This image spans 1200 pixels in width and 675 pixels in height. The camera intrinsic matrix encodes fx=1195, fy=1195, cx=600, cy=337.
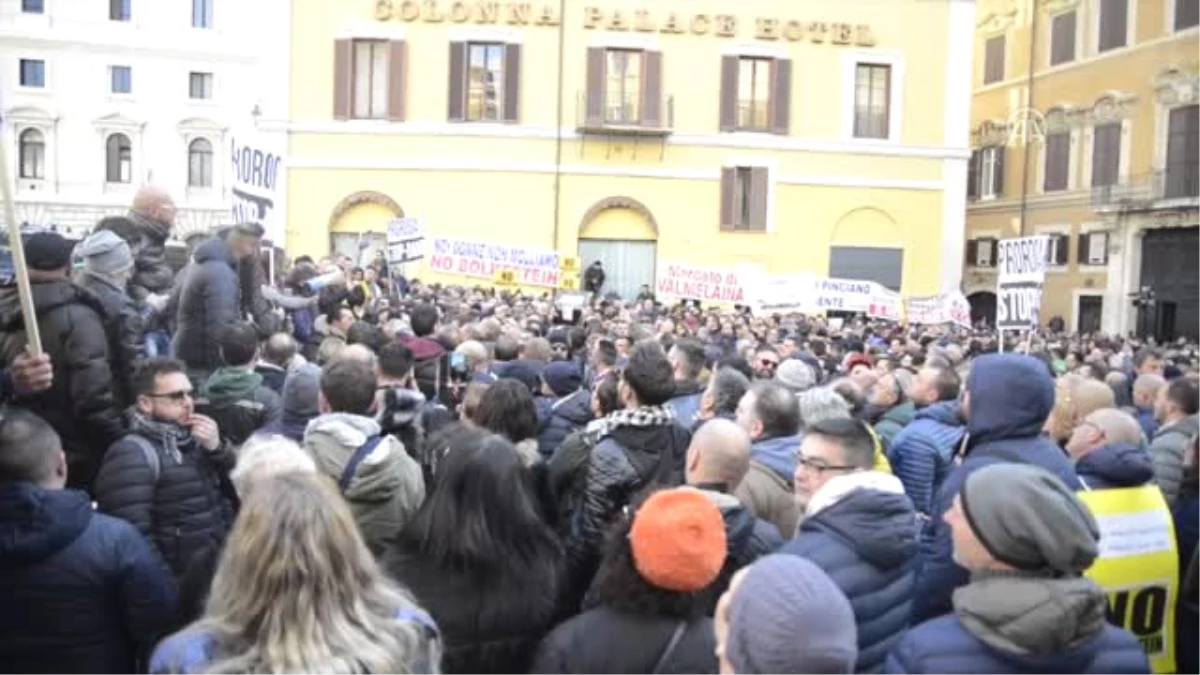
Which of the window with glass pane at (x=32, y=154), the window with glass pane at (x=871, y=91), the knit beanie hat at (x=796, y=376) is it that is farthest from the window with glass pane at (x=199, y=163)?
the knit beanie hat at (x=796, y=376)

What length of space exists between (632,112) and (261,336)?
2537cm

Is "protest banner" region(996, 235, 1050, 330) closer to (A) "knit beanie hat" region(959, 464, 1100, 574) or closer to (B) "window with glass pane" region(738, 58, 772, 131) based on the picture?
(A) "knit beanie hat" region(959, 464, 1100, 574)

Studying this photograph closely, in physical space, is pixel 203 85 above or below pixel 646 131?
above

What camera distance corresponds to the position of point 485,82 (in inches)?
1262

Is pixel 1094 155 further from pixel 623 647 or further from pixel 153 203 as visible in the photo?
pixel 623 647

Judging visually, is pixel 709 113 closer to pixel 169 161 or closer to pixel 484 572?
pixel 484 572

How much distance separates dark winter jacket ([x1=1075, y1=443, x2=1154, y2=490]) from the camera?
471 centimetres

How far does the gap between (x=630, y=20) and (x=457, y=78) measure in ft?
16.3

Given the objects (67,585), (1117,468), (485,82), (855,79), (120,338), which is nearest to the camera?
(67,585)

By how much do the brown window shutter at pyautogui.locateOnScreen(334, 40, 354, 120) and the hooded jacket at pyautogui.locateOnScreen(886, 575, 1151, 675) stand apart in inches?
1194

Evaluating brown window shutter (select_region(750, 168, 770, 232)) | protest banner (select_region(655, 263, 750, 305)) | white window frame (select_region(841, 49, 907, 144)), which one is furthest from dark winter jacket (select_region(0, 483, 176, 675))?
white window frame (select_region(841, 49, 907, 144))

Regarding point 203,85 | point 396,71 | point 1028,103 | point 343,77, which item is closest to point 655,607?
point 396,71

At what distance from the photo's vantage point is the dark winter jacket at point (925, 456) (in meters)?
6.10

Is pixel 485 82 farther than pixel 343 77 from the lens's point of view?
Yes
